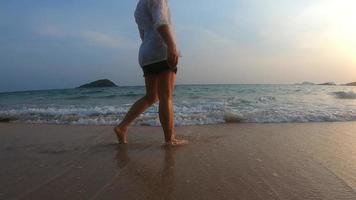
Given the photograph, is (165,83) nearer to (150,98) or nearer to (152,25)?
(150,98)

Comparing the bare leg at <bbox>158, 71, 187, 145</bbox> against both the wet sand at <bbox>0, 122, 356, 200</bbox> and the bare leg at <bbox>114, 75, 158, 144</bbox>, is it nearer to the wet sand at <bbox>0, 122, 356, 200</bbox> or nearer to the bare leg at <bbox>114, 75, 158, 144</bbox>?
the bare leg at <bbox>114, 75, 158, 144</bbox>

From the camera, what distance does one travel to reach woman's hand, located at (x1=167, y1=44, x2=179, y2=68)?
305 cm

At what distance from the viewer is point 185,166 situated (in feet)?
8.64

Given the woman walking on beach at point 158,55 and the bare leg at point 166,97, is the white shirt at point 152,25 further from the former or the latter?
the bare leg at point 166,97

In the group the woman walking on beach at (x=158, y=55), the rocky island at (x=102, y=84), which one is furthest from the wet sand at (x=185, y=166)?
the rocky island at (x=102, y=84)

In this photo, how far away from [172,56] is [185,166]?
0.93 m

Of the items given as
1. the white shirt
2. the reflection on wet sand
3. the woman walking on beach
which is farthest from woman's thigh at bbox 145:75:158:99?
the reflection on wet sand

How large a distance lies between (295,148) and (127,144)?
1.50 meters

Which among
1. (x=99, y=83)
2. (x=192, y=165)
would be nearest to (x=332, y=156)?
(x=192, y=165)

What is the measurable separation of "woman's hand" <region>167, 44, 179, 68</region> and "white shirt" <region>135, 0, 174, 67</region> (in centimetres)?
8

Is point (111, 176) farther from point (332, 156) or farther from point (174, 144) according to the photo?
point (332, 156)

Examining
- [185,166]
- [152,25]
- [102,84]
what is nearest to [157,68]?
[152,25]

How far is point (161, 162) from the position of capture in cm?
277

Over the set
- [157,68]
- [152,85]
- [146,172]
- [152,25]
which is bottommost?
[146,172]
